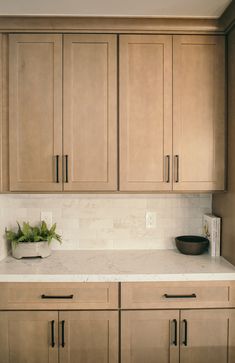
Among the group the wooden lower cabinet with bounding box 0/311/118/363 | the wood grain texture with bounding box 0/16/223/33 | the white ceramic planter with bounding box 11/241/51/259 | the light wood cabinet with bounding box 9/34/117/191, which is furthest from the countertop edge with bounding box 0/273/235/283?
the wood grain texture with bounding box 0/16/223/33

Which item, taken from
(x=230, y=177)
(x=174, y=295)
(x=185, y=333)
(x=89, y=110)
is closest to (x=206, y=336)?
(x=185, y=333)

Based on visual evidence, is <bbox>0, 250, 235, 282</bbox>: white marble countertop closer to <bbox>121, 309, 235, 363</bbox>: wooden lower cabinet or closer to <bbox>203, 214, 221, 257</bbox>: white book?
<bbox>203, 214, 221, 257</bbox>: white book

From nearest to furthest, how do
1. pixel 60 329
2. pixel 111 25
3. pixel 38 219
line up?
1. pixel 60 329
2. pixel 111 25
3. pixel 38 219

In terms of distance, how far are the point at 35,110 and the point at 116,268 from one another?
3.84 ft

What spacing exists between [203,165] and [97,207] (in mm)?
877

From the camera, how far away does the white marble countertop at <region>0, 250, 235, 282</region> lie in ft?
6.27

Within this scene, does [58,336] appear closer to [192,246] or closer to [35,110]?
[192,246]

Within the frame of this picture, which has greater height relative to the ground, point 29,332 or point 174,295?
point 174,295

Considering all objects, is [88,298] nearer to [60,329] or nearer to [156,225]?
[60,329]

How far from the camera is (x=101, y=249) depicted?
249 centimetres

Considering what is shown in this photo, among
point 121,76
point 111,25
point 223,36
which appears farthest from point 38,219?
point 223,36

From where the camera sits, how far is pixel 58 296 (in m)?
1.91

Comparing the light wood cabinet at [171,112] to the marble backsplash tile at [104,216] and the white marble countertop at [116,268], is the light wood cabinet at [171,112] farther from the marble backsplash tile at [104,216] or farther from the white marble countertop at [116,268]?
the white marble countertop at [116,268]

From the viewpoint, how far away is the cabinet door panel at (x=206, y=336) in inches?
75.8
